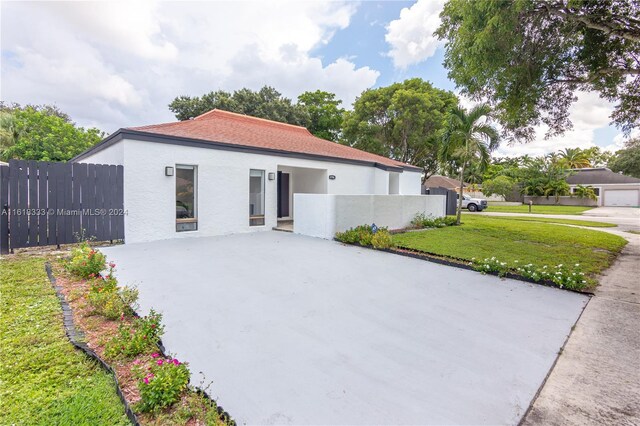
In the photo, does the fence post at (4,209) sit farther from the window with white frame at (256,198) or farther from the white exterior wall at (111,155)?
the window with white frame at (256,198)

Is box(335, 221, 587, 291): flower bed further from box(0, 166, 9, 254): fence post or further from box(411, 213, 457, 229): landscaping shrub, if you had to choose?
box(0, 166, 9, 254): fence post

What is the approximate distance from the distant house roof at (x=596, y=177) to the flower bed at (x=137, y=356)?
53848 millimetres

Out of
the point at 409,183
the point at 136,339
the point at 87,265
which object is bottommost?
the point at 136,339

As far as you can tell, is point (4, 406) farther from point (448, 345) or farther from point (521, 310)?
point (521, 310)

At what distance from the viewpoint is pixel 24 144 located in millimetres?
19719

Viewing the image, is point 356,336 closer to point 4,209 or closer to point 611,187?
point 4,209

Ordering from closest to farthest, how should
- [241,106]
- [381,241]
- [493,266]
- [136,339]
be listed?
1. [136,339]
2. [493,266]
3. [381,241]
4. [241,106]

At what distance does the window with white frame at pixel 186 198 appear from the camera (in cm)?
889

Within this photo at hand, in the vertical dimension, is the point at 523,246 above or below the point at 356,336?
above

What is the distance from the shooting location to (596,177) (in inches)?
1606

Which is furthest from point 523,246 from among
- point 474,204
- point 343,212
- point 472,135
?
point 474,204

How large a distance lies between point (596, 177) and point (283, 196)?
48.2 metres

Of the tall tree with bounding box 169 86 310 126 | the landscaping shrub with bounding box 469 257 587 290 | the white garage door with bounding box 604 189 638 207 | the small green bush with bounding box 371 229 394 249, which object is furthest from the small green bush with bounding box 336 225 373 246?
the white garage door with bounding box 604 189 638 207

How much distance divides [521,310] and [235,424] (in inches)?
163
